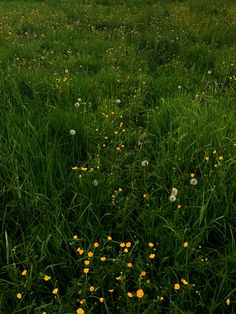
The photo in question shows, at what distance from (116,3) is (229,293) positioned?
35.9 feet

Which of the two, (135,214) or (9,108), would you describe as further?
(9,108)

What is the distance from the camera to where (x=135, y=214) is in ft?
8.92

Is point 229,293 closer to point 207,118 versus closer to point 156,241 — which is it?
point 156,241

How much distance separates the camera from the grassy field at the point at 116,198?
2068 millimetres

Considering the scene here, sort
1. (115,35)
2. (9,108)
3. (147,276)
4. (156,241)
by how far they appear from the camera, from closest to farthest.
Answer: (147,276)
(156,241)
(9,108)
(115,35)

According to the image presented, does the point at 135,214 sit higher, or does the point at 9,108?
the point at 9,108

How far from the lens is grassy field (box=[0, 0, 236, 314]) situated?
2.07m

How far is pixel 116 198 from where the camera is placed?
8.89 ft

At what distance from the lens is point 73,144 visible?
3350 millimetres

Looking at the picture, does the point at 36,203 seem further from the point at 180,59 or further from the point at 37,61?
the point at 180,59

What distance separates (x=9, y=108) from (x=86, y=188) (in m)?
1.59

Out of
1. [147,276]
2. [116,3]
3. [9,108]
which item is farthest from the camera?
[116,3]

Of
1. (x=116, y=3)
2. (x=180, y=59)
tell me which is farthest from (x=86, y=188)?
(x=116, y=3)

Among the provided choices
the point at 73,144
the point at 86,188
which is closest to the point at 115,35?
the point at 73,144
